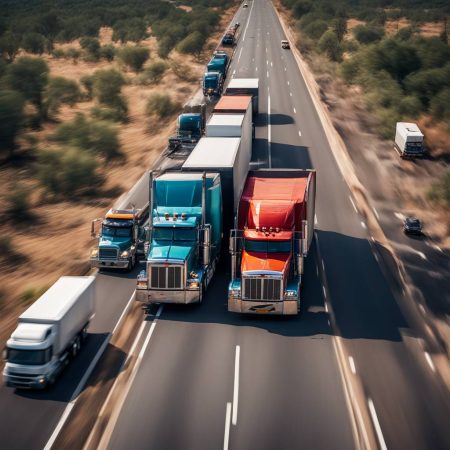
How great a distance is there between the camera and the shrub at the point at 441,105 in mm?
60016

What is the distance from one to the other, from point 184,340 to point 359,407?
752 centimetres

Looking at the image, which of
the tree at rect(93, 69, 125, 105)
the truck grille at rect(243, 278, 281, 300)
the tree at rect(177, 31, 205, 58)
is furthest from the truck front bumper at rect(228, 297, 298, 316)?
the tree at rect(177, 31, 205, 58)

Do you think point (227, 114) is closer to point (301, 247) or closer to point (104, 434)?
point (301, 247)

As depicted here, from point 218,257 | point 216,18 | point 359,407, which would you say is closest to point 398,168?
point 218,257

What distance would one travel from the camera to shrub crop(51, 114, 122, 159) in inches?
2050

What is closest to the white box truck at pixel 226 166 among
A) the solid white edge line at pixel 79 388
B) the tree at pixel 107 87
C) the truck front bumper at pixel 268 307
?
the truck front bumper at pixel 268 307

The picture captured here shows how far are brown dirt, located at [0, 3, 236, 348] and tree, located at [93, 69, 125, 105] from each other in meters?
2.32

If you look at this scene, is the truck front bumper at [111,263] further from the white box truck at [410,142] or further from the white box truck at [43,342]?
the white box truck at [410,142]

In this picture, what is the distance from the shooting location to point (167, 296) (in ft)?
87.6

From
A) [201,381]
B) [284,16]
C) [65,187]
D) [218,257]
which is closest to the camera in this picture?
[201,381]

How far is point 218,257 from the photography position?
30797 mm

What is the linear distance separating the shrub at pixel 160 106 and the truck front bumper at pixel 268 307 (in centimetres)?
4224

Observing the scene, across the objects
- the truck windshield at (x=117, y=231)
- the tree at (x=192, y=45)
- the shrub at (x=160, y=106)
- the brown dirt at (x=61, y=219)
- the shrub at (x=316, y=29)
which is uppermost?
the shrub at (x=316, y=29)

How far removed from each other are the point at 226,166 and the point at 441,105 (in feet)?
125
